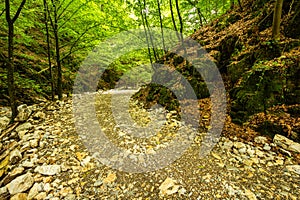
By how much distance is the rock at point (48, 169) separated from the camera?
2704mm

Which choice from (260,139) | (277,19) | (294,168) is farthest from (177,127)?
(277,19)

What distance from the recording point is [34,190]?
2.33 meters

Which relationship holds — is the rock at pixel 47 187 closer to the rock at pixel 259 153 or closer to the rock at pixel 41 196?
the rock at pixel 41 196

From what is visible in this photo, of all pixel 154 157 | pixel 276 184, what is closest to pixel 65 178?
pixel 154 157

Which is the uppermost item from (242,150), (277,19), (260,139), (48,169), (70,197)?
(277,19)

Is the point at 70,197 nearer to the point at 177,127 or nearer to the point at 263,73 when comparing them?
the point at 177,127

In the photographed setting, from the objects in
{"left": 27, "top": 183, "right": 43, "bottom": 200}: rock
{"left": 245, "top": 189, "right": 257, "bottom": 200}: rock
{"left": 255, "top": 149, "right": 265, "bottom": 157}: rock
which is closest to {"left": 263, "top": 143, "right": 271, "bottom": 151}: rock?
{"left": 255, "top": 149, "right": 265, "bottom": 157}: rock

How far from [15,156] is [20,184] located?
88 cm

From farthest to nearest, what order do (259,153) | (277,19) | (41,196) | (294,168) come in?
(277,19) < (259,153) < (294,168) < (41,196)

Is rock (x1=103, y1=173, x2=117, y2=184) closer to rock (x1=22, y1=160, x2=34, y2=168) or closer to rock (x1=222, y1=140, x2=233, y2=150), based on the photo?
rock (x1=22, y1=160, x2=34, y2=168)

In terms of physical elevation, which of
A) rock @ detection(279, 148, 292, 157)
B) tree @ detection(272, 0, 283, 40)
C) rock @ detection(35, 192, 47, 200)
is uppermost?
tree @ detection(272, 0, 283, 40)

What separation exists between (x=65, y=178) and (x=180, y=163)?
6.87ft

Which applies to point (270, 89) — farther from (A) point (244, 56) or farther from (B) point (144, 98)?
(B) point (144, 98)

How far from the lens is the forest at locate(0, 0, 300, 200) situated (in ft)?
7.98
